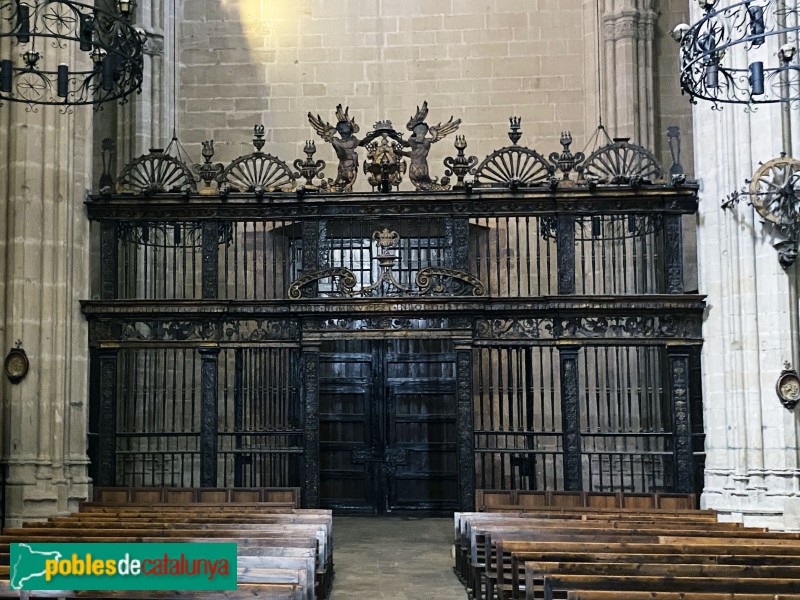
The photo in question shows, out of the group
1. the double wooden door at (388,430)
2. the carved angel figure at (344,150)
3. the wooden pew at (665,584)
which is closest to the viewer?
the wooden pew at (665,584)

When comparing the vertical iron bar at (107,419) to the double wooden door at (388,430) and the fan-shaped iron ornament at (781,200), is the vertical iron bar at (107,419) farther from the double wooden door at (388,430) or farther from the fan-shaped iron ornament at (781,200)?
the fan-shaped iron ornament at (781,200)

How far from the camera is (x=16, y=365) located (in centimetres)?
1134

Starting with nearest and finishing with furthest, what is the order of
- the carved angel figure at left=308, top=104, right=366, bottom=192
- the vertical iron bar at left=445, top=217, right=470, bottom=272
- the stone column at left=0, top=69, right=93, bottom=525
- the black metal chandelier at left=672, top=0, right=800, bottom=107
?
the black metal chandelier at left=672, top=0, right=800, bottom=107 → the stone column at left=0, top=69, right=93, bottom=525 → the vertical iron bar at left=445, top=217, right=470, bottom=272 → the carved angel figure at left=308, top=104, right=366, bottom=192

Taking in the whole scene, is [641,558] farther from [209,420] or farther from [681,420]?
[209,420]

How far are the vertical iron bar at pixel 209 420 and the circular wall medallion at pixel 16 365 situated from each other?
1.94m

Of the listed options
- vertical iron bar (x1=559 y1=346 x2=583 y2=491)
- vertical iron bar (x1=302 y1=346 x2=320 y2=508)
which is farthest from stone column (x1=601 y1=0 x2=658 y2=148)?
Result: vertical iron bar (x1=302 y1=346 x2=320 y2=508)

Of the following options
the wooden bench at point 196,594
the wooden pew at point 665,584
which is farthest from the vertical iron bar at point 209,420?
the wooden pew at point 665,584

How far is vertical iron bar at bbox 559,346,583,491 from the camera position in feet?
38.4

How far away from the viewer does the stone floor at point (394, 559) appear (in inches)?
360

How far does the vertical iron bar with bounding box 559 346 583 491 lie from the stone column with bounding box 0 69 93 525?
5398 millimetres

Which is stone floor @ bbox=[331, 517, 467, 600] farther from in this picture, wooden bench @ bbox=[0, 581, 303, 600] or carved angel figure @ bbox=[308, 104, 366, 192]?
carved angel figure @ bbox=[308, 104, 366, 192]

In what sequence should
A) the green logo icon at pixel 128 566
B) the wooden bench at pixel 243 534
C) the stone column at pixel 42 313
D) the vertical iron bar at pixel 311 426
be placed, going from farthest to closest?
the vertical iron bar at pixel 311 426, the stone column at pixel 42 313, the wooden bench at pixel 243 534, the green logo icon at pixel 128 566

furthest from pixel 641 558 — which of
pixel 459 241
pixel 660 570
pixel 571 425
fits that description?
pixel 459 241

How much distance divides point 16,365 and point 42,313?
64cm
